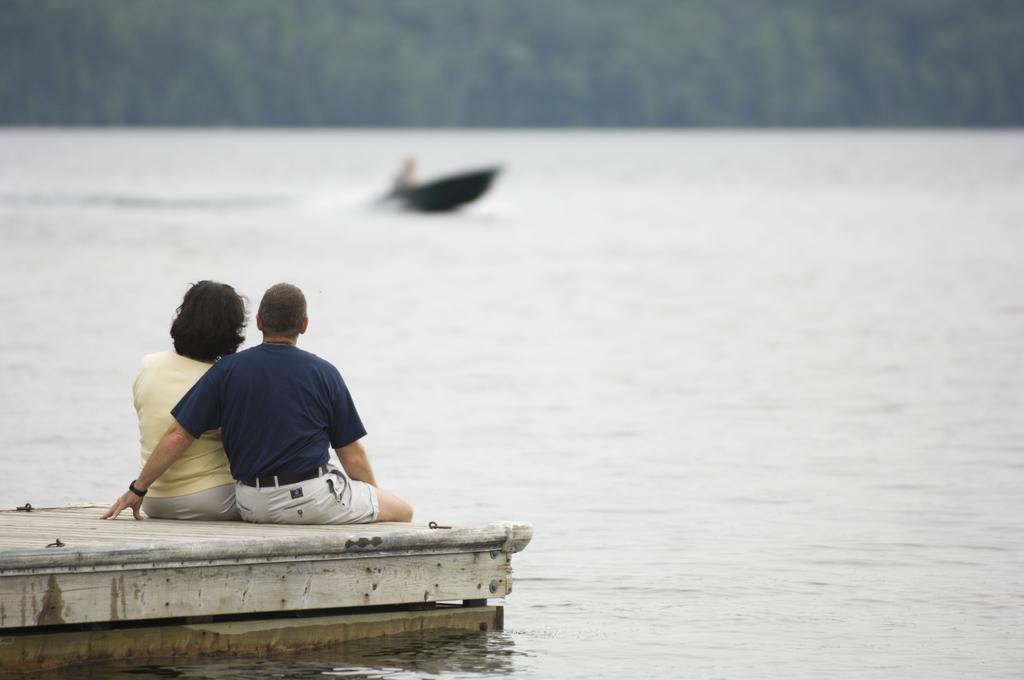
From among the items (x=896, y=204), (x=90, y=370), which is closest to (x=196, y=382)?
(x=90, y=370)

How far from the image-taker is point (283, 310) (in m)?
8.05

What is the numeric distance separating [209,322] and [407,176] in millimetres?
45324

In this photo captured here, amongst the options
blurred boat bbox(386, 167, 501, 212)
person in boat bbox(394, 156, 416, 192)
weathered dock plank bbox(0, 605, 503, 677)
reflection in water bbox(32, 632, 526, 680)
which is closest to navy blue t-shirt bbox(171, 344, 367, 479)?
weathered dock plank bbox(0, 605, 503, 677)

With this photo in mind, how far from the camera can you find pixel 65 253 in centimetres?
3903

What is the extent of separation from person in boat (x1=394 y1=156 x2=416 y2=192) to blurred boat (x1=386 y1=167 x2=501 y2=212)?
64 millimetres

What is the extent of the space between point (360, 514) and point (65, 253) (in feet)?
105

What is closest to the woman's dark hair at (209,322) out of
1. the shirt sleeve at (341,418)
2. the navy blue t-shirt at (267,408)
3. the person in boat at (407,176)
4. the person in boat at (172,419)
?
the person in boat at (172,419)

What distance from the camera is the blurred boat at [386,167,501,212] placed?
50156mm

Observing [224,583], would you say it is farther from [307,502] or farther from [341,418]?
[341,418]

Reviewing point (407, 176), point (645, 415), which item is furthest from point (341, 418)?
point (407, 176)

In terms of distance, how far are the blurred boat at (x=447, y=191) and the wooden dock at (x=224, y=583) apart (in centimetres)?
4133

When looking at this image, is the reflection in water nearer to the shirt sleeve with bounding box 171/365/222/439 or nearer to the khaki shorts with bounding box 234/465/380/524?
the khaki shorts with bounding box 234/465/380/524

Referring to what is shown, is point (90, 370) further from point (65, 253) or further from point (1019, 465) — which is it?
point (65, 253)

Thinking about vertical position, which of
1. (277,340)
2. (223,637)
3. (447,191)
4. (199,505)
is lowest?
(223,637)
